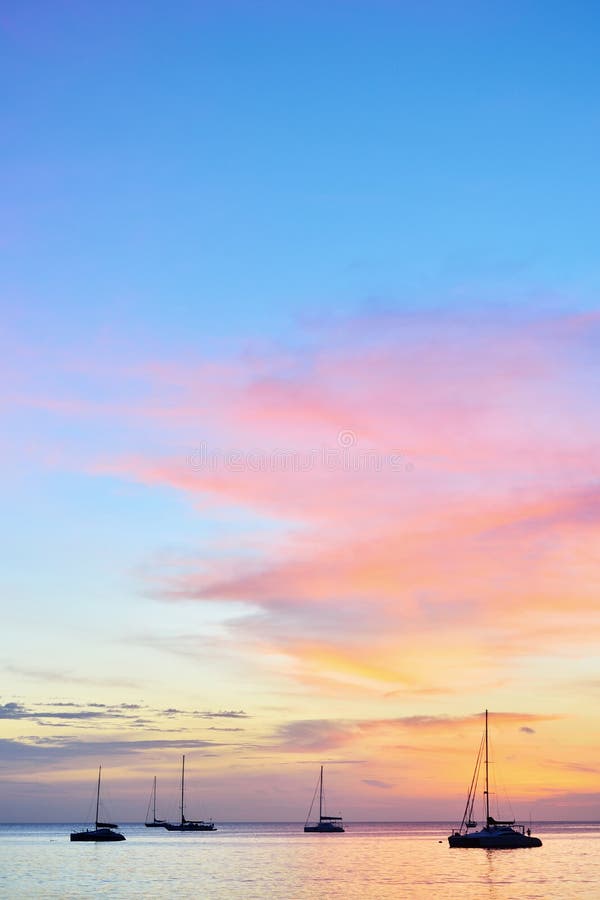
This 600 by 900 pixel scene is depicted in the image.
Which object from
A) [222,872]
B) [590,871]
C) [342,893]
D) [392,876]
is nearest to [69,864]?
[222,872]

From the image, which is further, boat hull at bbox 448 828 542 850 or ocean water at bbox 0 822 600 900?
boat hull at bbox 448 828 542 850

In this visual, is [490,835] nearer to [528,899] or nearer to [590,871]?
[590,871]

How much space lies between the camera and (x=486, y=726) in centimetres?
18112

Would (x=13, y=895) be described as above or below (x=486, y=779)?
below

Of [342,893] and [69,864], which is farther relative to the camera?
[69,864]

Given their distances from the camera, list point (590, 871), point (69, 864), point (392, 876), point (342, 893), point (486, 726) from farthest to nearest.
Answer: point (486, 726) < point (69, 864) < point (590, 871) < point (392, 876) < point (342, 893)

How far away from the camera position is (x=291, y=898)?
4301 inches

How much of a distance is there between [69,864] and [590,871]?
259 feet

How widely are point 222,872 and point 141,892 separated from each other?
125 ft

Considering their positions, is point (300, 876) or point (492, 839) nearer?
point (300, 876)

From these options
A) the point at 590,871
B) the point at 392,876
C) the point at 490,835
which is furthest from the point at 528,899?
the point at 490,835

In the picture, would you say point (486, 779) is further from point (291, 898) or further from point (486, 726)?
point (291, 898)

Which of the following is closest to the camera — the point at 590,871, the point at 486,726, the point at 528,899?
the point at 528,899

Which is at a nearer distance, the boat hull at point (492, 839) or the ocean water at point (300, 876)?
the ocean water at point (300, 876)
